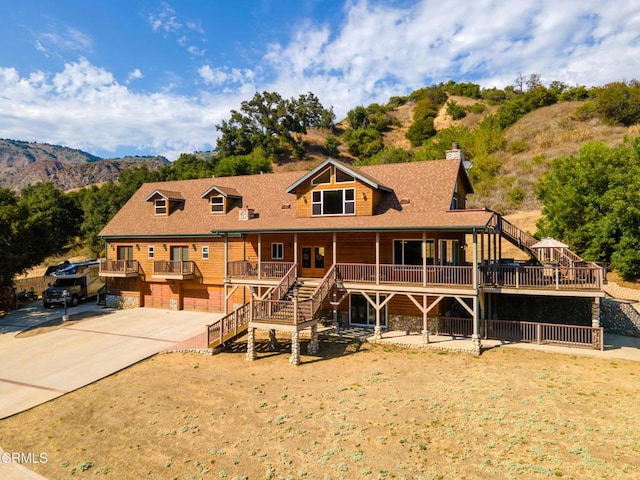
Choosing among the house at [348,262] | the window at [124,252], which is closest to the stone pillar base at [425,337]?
the house at [348,262]

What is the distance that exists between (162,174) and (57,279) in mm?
31360

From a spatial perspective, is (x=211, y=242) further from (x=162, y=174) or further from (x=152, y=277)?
(x=162, y=174)

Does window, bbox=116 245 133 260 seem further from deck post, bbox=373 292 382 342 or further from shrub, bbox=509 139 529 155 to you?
shrub, bbox=509 139 529 155

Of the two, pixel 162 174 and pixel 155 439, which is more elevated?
pixel 162 174

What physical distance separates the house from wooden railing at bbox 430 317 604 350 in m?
0.05

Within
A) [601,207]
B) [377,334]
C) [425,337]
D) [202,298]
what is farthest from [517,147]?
[202,298]

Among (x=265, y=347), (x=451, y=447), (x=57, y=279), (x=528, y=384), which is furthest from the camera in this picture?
(x=57, y=279)

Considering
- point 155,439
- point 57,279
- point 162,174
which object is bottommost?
point 155,439

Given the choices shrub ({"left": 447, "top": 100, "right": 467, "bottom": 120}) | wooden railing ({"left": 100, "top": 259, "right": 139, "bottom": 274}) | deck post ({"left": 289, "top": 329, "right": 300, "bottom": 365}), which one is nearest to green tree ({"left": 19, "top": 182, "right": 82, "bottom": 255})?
wooden railing ({"left": 100, "top": 259, "right": 139, "bottom": 274})

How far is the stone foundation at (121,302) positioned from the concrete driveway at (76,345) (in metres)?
0.67

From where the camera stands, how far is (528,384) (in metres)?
12.7

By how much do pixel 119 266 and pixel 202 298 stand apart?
21.0ft

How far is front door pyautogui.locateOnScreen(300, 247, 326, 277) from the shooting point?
21.4 meters

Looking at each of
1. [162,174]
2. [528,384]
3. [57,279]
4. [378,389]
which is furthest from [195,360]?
[162,174]
